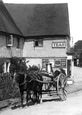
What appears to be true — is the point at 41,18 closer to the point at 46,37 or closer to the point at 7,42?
the point at 46,37

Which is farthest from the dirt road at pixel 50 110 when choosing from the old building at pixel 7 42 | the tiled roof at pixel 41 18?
the tiled roof at pixel 41 18

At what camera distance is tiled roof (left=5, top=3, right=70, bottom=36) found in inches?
1174

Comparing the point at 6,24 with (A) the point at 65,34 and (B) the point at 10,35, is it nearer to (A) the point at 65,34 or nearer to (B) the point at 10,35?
(B) the point at 10,35

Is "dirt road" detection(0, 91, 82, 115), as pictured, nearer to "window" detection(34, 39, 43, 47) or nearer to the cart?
the cart

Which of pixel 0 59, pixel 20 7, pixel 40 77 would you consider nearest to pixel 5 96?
pixel 40 77

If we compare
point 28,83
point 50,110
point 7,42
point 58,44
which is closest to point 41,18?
point 58,44

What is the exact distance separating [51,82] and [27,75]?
225 centimetres

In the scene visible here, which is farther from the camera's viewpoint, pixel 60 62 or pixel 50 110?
pixel 60 62

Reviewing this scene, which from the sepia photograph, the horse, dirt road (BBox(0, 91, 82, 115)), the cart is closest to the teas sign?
the sepia photograph

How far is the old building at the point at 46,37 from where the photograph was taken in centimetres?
2950

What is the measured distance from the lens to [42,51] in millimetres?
30094

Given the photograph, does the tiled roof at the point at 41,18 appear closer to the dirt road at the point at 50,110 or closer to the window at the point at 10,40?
the window at the point at 10,40

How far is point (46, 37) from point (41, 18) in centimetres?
312

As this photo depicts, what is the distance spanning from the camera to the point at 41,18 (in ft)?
104
